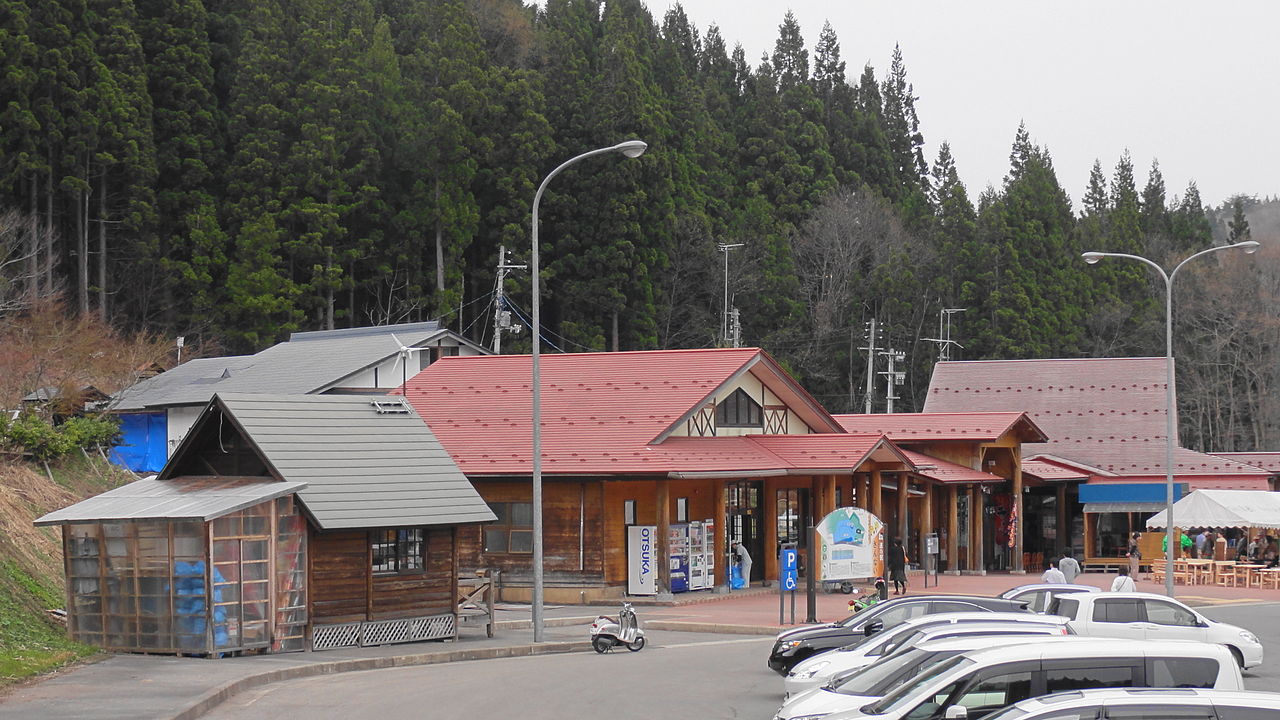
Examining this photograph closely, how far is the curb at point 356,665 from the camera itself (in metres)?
16.6

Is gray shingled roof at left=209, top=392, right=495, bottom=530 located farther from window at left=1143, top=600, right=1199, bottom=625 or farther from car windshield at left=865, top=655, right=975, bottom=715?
car windshield at left=865, top=655, right=975, bottom=715

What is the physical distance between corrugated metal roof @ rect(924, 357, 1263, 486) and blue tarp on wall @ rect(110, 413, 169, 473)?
97.8 feet

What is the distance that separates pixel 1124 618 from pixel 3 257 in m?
40.9

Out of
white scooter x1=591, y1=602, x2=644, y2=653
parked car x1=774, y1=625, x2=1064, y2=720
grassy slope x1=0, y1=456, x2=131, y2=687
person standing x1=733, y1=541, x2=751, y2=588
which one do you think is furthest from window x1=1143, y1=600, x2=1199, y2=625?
person standing x1=733, y1=541, x2=751, y2=588

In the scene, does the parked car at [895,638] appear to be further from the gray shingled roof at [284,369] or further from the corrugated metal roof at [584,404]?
the gray shingled roof at [284,369]

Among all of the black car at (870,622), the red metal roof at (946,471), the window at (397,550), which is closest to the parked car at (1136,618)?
the black car at (870,622)

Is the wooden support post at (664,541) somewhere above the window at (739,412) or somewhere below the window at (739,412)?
below

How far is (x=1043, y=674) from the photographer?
11.6 meters

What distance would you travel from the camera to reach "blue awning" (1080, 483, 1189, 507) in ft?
150

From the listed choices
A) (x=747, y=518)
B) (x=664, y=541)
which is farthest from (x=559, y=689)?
(x=747, y=518)

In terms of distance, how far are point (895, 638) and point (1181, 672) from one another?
4.84 meters

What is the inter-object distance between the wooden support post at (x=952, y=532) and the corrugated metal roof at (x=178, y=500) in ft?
85.8

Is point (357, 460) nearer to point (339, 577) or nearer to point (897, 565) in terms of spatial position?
point (339, 577)

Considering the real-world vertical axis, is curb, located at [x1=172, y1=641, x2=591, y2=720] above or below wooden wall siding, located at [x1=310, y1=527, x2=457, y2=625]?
below
